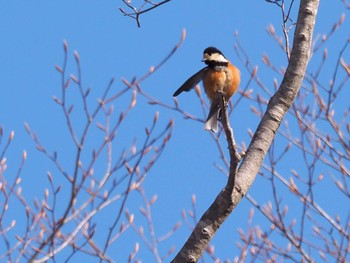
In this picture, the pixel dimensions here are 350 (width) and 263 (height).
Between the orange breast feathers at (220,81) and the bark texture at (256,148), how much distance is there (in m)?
1.26

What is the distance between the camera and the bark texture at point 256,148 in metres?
2.18

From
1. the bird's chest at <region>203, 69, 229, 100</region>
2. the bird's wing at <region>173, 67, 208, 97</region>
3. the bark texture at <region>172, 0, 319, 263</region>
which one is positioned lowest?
the bark texture at <region>172, 0, 319, 263</region>

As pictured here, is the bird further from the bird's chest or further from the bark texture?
the bark texture

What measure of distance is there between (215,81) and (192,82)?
230 mm

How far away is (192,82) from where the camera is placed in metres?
3.61

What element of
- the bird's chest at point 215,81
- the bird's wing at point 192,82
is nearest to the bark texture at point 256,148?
the bird's wing at point 192,82

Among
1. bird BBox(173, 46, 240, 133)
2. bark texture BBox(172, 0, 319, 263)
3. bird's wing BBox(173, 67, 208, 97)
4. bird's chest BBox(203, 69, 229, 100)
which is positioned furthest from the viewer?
bird's chest BBox(203, 69, 229, 100)

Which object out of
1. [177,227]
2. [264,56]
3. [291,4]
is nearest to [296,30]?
[291,4]

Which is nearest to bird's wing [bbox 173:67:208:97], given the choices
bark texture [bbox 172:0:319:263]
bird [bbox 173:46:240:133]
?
bird [bbox 173:46:240:133]

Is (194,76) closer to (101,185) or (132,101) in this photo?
(132,101)

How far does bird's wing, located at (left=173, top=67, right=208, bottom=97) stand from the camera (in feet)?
11.3

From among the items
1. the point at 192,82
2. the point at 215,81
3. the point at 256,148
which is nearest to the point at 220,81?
the point at 215,81

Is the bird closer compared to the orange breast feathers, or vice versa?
the bird

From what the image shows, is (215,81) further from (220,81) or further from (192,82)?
(192,82)
